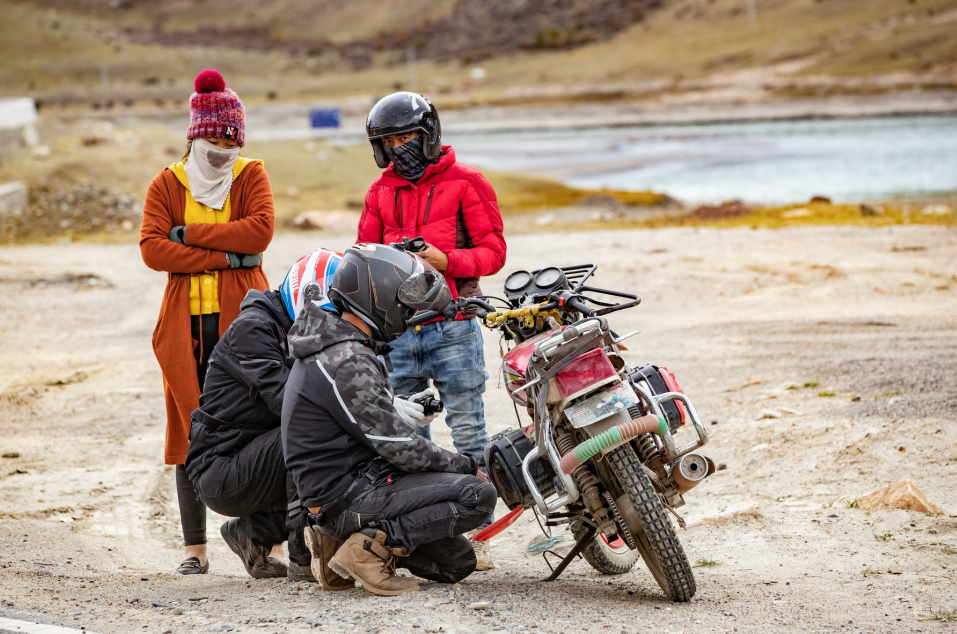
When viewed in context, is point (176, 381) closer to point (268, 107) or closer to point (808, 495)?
point (808, 495)

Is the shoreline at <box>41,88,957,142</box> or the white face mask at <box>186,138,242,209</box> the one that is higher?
the shoreline at <box>41,88,957,142</box>

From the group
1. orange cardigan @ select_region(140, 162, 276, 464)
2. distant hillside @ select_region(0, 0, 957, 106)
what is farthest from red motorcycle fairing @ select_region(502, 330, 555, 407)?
distant hillside @ select_region(0, 0, 957, 106)

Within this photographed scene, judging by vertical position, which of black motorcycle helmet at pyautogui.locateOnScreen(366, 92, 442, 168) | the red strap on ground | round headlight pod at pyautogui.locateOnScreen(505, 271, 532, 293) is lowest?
the red strap on ground

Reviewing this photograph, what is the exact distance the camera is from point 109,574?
4.81 m

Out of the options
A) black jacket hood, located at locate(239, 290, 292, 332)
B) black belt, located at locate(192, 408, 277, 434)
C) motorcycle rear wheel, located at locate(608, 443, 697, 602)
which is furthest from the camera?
black belt, located at locate(192, 408, 277, 434)

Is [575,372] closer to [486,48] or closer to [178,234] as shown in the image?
[178,234]

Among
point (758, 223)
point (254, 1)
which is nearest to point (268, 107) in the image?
point (758, 223)

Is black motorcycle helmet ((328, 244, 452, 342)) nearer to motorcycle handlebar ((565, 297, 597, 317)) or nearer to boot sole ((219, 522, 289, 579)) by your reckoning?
motorcycle handlebar ((565, 297, 597, 317))

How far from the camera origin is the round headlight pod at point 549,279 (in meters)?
4.19

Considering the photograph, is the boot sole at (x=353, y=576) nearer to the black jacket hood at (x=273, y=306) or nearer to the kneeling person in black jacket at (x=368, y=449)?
the kneeling person in black jacket at (x=368, y=449)

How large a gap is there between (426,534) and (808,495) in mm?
2676

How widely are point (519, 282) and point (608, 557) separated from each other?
1412mm

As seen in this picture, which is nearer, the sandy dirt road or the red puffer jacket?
the sandy dirt road

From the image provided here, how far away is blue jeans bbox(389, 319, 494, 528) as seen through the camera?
16.0 feet
